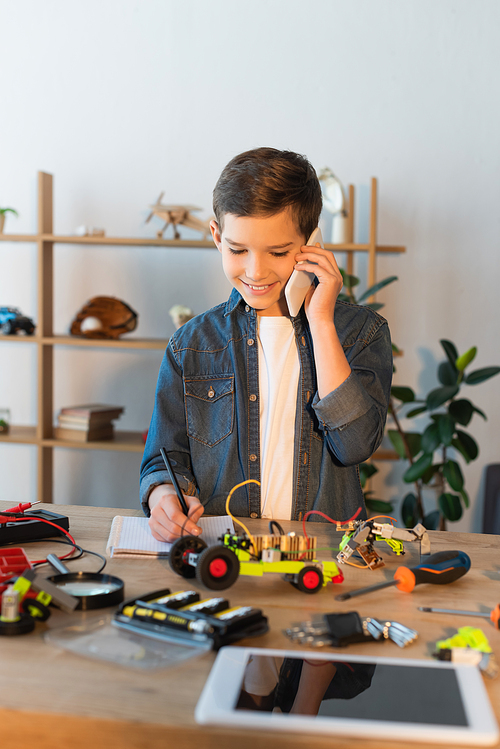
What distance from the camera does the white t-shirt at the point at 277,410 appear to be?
51.4 inches

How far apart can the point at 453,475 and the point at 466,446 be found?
14 centimetres

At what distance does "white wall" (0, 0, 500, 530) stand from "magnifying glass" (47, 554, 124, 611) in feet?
Result: 7.28

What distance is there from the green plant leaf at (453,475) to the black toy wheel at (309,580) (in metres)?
1.87

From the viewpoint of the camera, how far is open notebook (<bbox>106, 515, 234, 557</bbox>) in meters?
0.92

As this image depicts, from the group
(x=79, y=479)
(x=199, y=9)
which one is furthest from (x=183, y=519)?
(x=199, y=9)

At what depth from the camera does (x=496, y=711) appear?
21.1 inches

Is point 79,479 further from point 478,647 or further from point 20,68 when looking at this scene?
point 478,647

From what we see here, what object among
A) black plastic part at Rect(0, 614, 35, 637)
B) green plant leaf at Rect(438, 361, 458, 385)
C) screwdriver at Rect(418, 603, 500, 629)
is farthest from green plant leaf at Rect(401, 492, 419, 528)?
black plastic part at Rect(0, 614, 35, 637)

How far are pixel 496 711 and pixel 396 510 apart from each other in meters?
2.53

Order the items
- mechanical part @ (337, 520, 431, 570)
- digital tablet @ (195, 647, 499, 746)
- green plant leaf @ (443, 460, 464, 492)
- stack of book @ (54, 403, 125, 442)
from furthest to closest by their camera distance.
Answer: stack of book @ (54, 403, 125, 442) < green plant leaf @ (443, 460, 464, 492) < mechanical part @ (337, 520, 431, 570) < digital tablet @ (195, 647, 499, 746)

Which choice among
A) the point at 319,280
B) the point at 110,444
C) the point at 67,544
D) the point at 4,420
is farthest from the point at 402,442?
the point at 67,544

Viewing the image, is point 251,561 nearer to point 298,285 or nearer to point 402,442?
point 298,285

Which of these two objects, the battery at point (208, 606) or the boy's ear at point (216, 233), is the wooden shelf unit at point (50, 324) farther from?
the battery at point (208, 606)

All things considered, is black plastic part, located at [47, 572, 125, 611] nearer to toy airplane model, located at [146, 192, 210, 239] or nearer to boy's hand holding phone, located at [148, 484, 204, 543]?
boy's hand holding phone, located at [148, 484, 204, 543]
